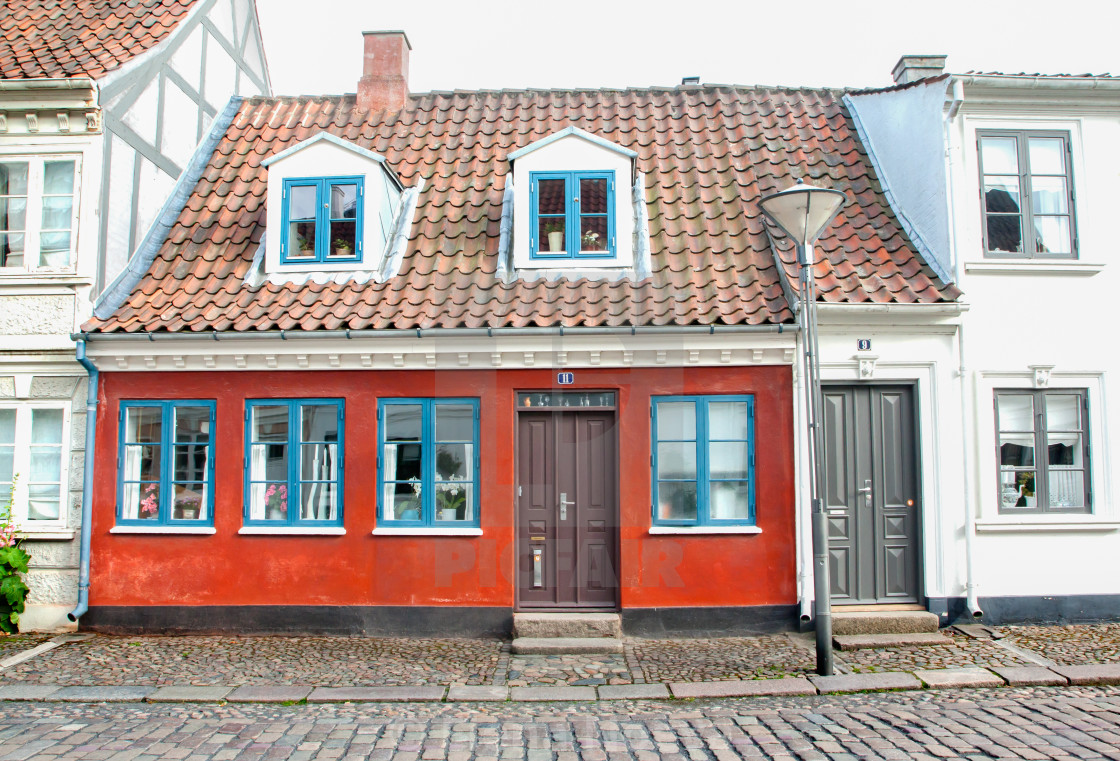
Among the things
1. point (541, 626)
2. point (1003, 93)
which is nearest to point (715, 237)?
point (1003, 93)

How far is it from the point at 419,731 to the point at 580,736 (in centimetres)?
124

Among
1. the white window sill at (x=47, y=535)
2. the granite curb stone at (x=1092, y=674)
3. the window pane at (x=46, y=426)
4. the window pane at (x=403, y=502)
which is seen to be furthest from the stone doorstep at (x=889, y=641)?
the window pane at (x=46, y=426)

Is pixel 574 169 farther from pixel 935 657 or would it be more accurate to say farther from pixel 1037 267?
pixel 935 657

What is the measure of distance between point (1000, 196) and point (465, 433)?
699 centimetres

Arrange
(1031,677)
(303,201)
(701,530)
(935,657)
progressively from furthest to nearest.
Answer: (303,201), (701,530), (935,657), (1031,677)

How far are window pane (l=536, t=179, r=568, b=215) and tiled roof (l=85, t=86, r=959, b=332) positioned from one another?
2.42 feet

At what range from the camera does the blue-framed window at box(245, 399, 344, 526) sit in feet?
30.1

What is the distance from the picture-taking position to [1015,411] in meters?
9.36

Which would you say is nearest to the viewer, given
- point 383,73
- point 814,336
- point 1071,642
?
point 814,336

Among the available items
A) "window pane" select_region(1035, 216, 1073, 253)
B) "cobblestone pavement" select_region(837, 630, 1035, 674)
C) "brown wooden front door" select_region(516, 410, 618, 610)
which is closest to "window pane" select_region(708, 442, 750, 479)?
"brown wooden front door" select_region(516, 410, 618, 610)

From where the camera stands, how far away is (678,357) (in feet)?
29.2

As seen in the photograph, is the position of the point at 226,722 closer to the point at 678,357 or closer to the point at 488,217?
the point at 678,357

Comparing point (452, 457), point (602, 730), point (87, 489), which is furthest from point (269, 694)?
point (87, 489)

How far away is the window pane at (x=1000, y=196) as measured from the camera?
9.63 meters
